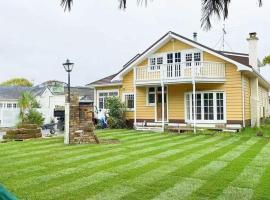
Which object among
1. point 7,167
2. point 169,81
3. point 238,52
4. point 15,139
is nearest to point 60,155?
point 7,167

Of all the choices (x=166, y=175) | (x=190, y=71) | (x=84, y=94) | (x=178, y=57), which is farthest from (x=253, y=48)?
(x=84, y=94)

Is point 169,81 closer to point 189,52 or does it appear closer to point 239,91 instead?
point 189,52

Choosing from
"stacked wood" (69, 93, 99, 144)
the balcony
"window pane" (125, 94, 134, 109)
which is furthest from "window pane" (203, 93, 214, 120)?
"stacked wood" (69, 93, 99, 144)

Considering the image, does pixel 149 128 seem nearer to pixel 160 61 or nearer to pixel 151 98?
pixel 151 98

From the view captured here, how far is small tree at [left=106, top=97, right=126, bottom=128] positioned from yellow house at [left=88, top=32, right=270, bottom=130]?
0.98m

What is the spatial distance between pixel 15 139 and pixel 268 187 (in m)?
12.6

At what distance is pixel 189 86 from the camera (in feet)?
79.3

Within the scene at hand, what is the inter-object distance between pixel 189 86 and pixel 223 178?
54.0ft

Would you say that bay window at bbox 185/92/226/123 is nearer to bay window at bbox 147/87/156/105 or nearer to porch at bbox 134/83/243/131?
porch at bbox 134/83/243/131

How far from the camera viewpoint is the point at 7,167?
9.38m

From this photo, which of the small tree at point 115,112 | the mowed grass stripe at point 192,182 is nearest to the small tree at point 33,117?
the small tree at point 115,112

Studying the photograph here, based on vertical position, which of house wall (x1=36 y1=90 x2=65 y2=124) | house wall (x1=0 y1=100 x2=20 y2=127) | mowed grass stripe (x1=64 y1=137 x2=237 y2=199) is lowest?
mowed grass stripe (x1=64 y1=137 x2=237 y2=199)

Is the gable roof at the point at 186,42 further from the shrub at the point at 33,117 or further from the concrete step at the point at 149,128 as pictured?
the shrub at the point at 33,117

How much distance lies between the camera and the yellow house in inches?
883
